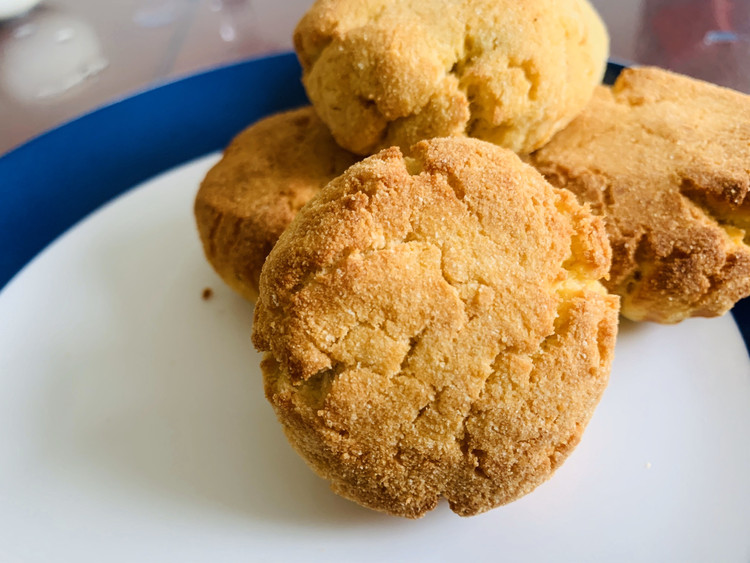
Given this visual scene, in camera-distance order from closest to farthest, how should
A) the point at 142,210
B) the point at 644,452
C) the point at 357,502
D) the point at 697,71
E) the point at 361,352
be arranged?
the point at 361,352 → the point at 357,502 → the point at 644,452 → the point at 142,210 → the point at 697,71

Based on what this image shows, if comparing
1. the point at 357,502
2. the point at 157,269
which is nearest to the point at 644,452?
the point at 357,502

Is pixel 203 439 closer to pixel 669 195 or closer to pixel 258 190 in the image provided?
pixel 258 190

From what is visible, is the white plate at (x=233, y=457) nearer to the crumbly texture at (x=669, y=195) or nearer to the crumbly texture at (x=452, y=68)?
the crumbly texture at (x=669, y=195)

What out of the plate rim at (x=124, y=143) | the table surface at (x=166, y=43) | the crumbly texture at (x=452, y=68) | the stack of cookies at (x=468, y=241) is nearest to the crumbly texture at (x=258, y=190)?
the stack of cookies at (x=468, y=241)

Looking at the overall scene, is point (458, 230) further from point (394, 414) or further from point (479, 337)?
point (394, 414)

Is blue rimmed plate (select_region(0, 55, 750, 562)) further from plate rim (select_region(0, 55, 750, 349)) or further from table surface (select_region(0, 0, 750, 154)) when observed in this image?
table surface (select_region(0, 0, 750, 154))

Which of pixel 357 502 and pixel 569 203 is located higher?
pixel 569 203

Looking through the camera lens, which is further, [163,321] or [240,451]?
[163,321]
